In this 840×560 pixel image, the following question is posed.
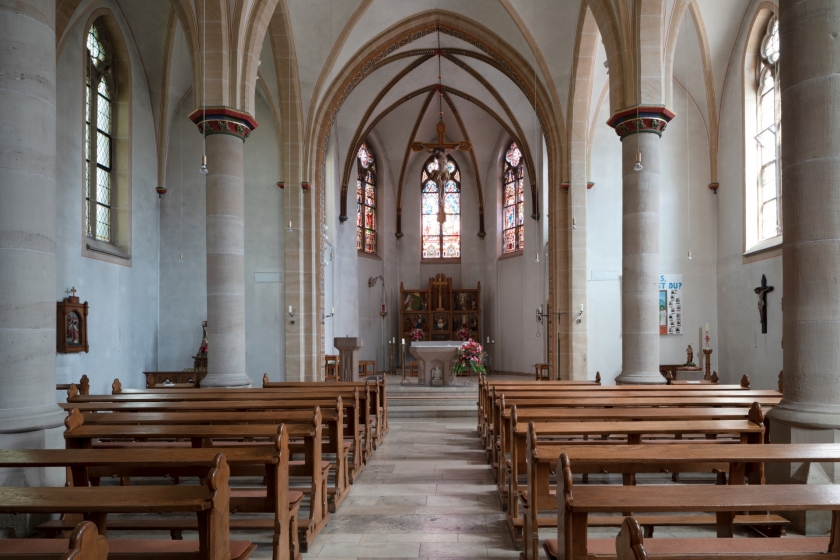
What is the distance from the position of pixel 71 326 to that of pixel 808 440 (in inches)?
455

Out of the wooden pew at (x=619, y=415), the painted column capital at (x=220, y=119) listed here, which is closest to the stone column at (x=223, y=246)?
the painted column capital at (x=220, y=119)

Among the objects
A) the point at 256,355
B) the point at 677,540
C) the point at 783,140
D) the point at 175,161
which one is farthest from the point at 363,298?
the point at 677,540

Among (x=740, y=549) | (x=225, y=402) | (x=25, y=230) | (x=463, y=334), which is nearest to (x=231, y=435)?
(x=225, y=402)

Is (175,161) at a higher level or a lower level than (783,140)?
higher

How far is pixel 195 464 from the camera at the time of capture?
12.3ft

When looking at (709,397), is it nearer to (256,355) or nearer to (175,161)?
(256,355)

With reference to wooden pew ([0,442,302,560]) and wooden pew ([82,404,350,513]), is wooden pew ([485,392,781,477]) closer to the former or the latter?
wooden pew ([82,404,350,513])

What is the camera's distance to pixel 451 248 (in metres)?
25.9

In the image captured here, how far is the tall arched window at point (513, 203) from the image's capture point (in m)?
23.2

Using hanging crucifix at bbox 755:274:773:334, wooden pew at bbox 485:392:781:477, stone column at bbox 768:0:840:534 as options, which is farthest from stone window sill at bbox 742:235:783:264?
stone column at bbox 768:0:840:534

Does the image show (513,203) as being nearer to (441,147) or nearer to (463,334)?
(463,334)

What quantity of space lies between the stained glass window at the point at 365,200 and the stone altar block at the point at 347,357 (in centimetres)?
659

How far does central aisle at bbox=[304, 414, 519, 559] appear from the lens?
16.9 ft

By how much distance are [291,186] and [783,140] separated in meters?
12.7
